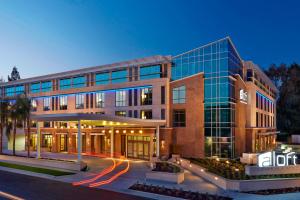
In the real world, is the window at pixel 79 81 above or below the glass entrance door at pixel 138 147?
above

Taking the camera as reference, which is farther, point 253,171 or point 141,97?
point 141,97

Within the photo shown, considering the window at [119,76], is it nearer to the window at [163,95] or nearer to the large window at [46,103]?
the window at [163,95]

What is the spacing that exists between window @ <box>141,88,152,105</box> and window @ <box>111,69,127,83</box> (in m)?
3.89

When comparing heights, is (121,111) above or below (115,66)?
below

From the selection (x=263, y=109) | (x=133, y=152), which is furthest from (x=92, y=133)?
(x=263, y=109)

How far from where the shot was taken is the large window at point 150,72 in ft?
127

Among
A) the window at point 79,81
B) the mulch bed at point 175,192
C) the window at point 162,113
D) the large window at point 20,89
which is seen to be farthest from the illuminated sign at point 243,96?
the large window at point 20,89

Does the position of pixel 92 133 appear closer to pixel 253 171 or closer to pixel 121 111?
pixel 121 111

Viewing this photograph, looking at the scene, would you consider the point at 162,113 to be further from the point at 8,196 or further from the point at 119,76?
the point at 8,196

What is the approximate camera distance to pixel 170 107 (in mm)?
37625

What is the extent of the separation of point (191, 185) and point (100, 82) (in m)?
26.1

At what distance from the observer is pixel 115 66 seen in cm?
4266

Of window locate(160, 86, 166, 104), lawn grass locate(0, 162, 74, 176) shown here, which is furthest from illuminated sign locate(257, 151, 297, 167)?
lawn grass locate(0, 162, 74, 176)

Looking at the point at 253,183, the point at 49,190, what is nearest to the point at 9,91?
the point at 49,190
